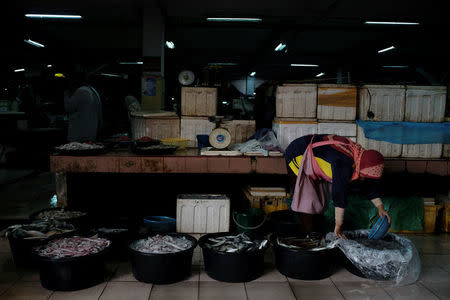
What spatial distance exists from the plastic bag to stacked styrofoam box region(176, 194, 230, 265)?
156 centimetres

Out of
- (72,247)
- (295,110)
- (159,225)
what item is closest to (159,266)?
(72,247)

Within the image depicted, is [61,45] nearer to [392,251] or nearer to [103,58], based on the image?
[103,58]

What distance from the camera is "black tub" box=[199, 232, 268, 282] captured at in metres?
3.42

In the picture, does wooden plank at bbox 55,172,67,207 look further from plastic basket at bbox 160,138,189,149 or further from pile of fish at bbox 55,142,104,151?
plastic basket at bbox 160,138,189,149

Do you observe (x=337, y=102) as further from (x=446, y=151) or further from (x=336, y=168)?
(x=336, y=168)

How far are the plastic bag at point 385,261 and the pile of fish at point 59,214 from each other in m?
2.98

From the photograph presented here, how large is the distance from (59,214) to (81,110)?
6.26 ft

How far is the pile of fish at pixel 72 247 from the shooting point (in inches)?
129

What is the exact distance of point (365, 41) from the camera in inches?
523

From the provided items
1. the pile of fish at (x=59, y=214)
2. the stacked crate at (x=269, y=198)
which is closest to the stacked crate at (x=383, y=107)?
the stacked crate at (x=269, y=198)

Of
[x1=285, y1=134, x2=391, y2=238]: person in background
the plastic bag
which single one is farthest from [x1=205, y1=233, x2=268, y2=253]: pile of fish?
the plastic bag

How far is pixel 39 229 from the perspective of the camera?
3852mm

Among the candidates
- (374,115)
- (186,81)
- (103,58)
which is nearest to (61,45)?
(103,58)

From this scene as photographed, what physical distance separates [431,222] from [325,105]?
217 centimetres
